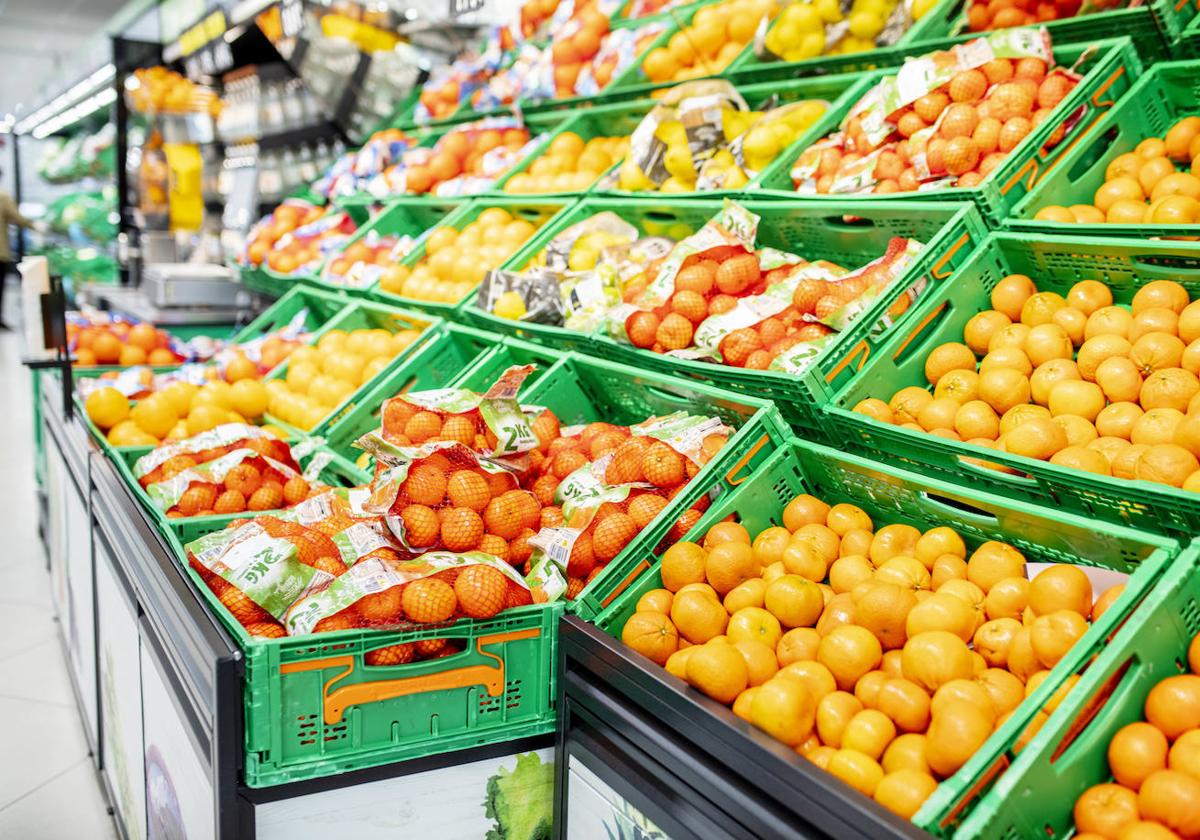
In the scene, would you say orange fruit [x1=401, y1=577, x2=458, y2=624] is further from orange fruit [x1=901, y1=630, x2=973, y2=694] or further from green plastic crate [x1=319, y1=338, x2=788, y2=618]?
orange fruit [x1=901, y1=630, x2=973, y2=694]

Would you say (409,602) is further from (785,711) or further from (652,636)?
(785,711)

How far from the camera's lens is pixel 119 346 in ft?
14.7

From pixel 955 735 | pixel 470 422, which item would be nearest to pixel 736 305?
pixel 470 422

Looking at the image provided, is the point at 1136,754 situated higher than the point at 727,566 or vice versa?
the point at 727,566

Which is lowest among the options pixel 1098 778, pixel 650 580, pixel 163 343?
pixel 1098 778

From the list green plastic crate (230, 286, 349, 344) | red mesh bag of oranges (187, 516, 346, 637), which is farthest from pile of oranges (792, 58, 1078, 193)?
green plastic crate (230, 286, 349, 344)

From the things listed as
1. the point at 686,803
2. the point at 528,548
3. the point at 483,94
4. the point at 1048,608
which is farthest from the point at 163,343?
the point at 1048,608

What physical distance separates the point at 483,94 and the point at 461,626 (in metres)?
4.16

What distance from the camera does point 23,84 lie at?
2330 cm

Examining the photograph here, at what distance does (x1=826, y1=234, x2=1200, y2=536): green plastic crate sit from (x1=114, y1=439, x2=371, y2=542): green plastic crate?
50.5 inches

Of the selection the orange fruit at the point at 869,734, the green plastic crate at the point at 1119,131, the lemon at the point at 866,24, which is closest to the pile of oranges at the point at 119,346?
the lemon at the point at 866,24

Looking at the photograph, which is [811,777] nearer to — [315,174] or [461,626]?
[461,626]

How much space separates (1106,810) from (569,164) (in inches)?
134

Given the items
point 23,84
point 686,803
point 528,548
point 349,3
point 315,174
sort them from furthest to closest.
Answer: point 23,84, point 315,174, point 349,3, point 528,548, point 686,803
